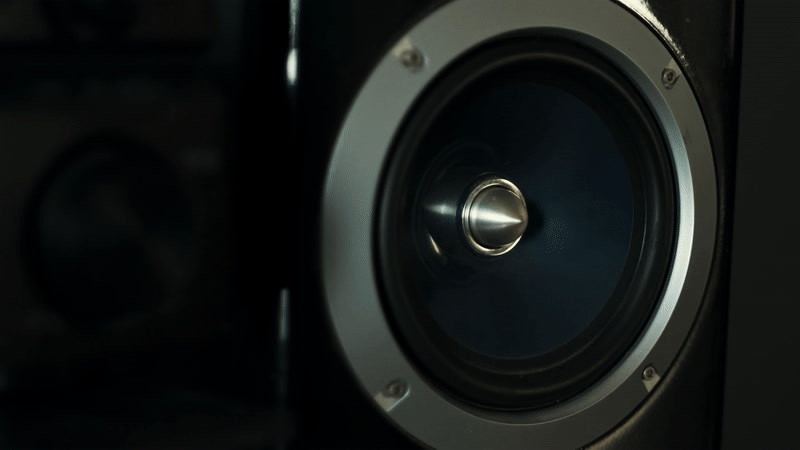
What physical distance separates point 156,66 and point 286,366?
254mm

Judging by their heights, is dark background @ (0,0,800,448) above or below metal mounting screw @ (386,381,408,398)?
above

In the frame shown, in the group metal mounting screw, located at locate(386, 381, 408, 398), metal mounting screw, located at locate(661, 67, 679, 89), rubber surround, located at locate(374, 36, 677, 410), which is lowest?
metal mounting screw, located at locate(386, 381, 408, 398)

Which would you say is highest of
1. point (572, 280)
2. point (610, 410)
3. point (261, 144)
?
point (261, 144)

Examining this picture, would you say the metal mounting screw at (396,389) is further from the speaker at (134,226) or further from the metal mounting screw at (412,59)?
the metal mounting screw at (412,59)

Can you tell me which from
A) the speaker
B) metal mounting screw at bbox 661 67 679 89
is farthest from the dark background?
metal mounting screw at bbox 661 67 679 89

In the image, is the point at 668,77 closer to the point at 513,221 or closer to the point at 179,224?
the point at 513,221

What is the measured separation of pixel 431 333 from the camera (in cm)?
66

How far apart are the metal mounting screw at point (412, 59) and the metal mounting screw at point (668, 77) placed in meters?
0.27

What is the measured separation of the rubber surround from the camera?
635 millimetres

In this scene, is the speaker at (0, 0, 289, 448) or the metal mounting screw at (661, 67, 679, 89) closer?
the speaker at (0, 0, 289, 448)

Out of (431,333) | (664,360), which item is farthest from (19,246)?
(664,360)

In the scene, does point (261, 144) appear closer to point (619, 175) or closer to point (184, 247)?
point (184, 247)

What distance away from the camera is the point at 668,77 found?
767 millimetres

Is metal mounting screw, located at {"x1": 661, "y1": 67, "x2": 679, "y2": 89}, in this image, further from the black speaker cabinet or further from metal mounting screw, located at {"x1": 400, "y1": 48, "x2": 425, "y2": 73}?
metal mounting screw, located at {"x1": 400, "y1": 48, "x2": 425, "y2": 73}
